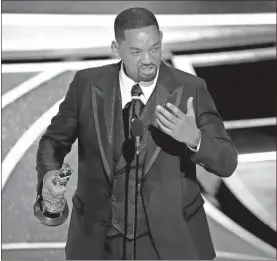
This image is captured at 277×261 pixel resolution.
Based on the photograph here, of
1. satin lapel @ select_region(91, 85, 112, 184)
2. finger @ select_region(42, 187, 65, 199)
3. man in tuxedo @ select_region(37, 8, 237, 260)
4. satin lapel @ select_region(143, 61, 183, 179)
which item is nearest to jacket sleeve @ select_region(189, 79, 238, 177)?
man in tuxedo @ select_region(37, 8, 237, 260)

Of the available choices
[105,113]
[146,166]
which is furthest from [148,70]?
[146,166]

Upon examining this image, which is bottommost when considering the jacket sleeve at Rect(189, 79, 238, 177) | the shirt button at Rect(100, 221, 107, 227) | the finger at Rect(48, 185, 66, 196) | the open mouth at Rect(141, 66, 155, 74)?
the shirt button at Rect(100, 221, 107, 227)

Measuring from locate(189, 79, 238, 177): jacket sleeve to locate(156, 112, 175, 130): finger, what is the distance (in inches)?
7.2

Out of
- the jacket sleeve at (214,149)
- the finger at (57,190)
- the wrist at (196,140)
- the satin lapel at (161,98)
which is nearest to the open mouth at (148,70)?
the satin lapel at (161,98)

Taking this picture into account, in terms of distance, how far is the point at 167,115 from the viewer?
56.9 inches

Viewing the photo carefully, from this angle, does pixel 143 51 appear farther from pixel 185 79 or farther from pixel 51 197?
pixel 51 197

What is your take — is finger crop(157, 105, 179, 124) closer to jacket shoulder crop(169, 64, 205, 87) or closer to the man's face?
the man's face

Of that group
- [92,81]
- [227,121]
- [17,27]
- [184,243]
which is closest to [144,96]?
[92,81]

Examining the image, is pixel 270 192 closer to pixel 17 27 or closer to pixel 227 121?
pixel 227 121

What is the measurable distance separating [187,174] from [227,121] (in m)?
0.72

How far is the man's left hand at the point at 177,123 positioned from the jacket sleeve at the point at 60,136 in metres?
0.46

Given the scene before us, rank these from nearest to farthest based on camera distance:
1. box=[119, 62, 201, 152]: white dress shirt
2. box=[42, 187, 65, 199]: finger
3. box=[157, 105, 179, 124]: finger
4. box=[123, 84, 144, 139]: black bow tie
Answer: box=[157, 105, 179, 124]: finger → box=[42, 187, 65, 199]: finger → box=[123, 84, 144, 139]: black bow tie → box=[119, 62, 201, 152]: white dress shirt

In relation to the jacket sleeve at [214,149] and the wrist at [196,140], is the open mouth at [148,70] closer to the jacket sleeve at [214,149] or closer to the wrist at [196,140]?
the jacket sleeve at [214,149]

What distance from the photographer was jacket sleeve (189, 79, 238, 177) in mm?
1612
